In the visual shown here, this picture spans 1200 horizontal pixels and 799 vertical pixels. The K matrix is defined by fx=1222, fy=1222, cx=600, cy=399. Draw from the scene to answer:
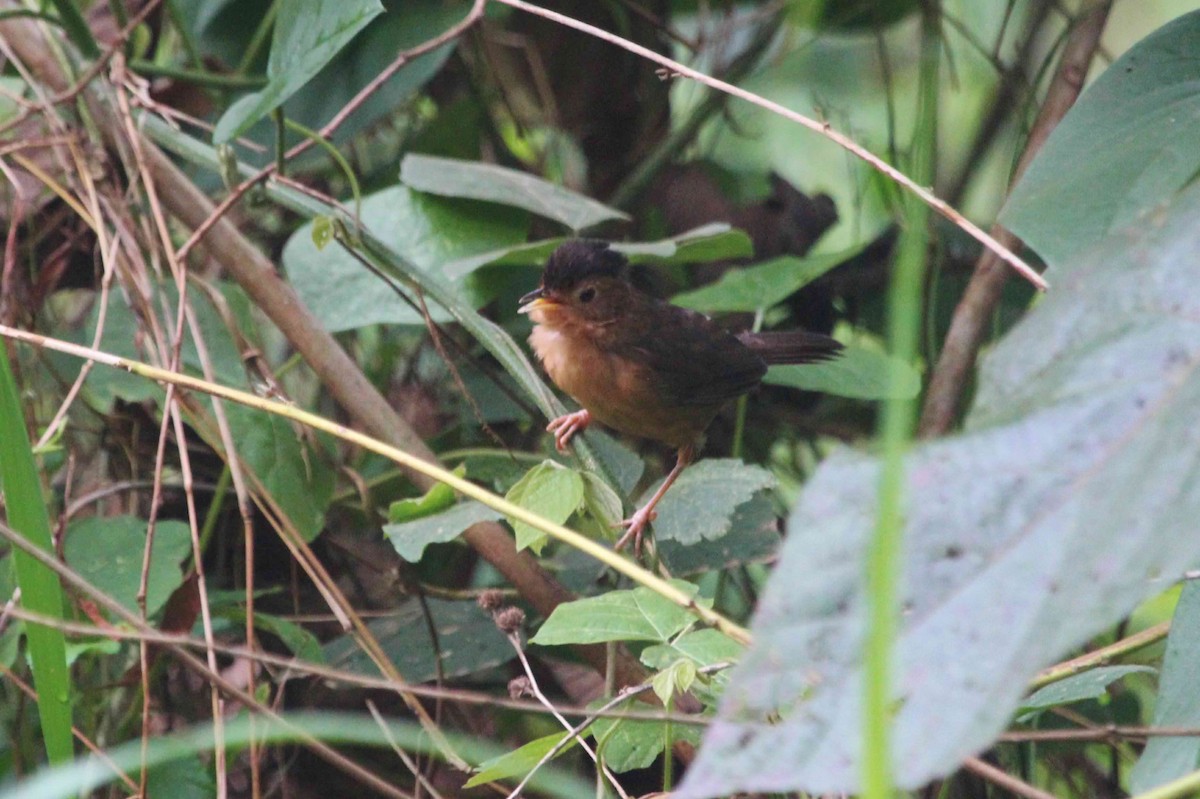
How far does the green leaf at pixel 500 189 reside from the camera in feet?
8.53

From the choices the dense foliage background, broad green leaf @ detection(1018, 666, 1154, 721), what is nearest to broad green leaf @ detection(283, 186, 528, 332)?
the dense foliage background

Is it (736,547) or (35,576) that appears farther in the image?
(736,547)

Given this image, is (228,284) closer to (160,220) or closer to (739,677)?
(160,220)

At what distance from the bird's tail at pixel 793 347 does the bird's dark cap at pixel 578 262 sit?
42cm

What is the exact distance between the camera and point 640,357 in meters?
3.00

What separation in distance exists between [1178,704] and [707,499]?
2.66 ft

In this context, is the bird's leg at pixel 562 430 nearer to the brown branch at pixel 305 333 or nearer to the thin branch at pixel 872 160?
the brown branch at pixel 305 333

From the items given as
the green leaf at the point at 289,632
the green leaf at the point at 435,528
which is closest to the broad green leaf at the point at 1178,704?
the green leaf at the point at 435,528

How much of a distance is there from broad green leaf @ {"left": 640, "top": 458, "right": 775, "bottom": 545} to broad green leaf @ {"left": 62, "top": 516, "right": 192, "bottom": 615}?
851 mm

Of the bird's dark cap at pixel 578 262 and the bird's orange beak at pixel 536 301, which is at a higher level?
the bird's dark cap at pixel 578 262

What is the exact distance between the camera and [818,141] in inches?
214

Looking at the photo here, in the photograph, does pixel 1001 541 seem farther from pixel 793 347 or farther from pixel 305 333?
Result: pixel 793 347

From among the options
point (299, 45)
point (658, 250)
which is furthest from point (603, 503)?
point (299, 45)

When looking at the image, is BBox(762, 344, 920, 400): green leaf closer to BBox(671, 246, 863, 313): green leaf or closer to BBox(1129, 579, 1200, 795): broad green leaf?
BBox(671, 246, 863, 313): green leaf
